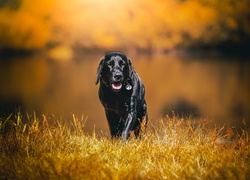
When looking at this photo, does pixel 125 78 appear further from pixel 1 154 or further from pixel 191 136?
pixel 1 154

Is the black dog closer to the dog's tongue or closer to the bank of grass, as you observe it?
the dog's tongue

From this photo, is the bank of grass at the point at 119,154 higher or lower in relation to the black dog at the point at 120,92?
lower

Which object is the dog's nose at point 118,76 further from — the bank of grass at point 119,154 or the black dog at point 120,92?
the bank of grass at point 119,154

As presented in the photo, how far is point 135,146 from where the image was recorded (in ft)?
13.4

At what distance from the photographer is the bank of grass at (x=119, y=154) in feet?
11.3

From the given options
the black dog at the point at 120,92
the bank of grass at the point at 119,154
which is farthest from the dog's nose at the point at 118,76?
the bank of grass at the point at 119,154

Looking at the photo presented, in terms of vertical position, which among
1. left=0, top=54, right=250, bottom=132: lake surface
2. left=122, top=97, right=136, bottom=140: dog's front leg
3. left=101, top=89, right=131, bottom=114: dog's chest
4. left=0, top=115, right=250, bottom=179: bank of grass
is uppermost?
left=101, top=89, right=131, bottom=114: dog's chest

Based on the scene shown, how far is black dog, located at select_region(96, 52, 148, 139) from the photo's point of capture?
4.26 meters

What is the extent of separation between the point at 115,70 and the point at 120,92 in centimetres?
30

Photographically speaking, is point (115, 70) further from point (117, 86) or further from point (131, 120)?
point (131, 120)

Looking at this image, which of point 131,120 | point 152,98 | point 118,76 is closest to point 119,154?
point 131,120

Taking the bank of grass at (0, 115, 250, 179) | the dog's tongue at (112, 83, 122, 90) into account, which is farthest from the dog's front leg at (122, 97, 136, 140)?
the dog's tongue at (112, 83, 122, 90)

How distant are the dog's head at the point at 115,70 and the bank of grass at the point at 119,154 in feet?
1.68

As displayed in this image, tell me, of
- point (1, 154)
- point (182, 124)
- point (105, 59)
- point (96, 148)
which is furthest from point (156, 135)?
point (1, 154)
